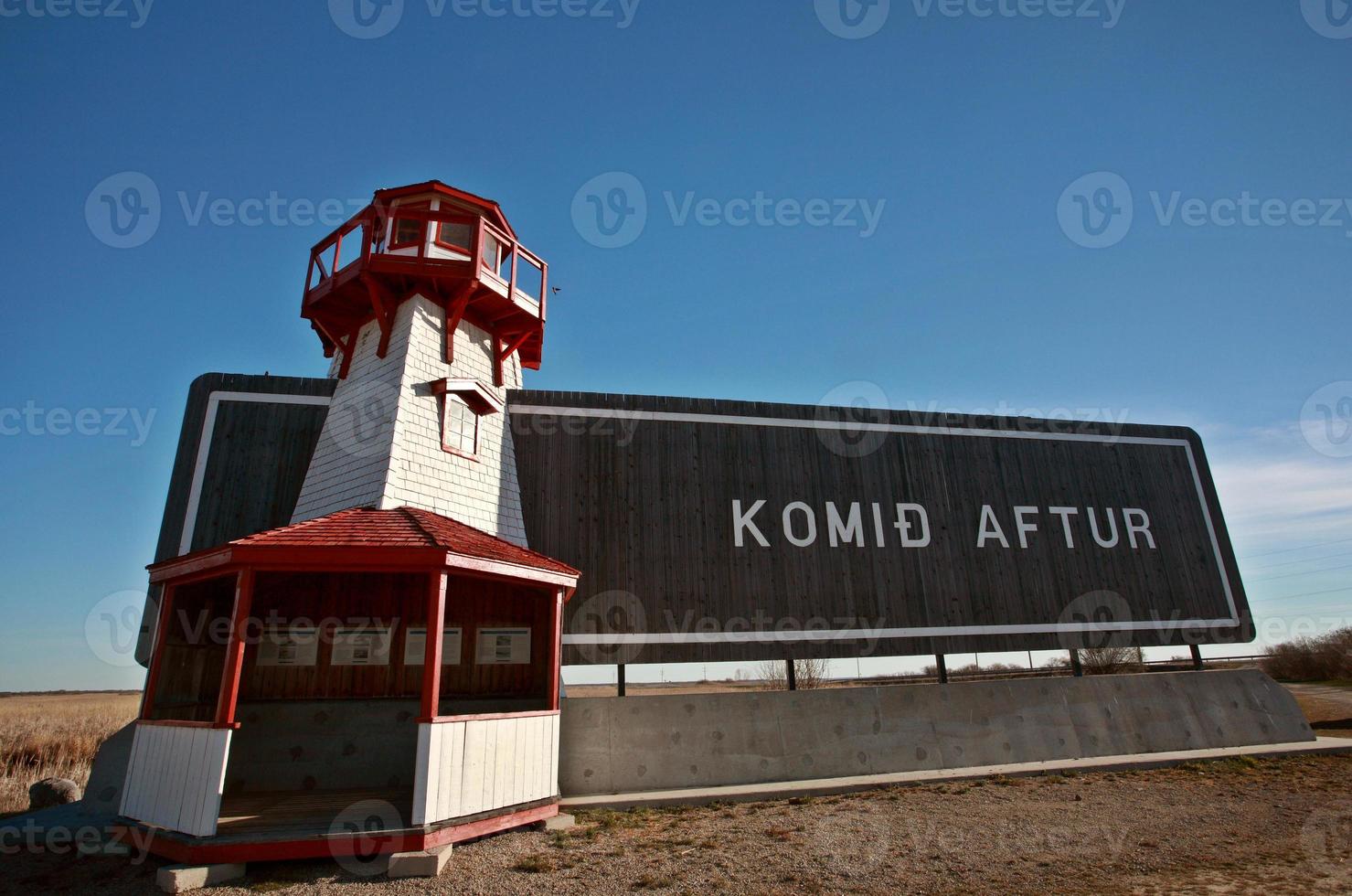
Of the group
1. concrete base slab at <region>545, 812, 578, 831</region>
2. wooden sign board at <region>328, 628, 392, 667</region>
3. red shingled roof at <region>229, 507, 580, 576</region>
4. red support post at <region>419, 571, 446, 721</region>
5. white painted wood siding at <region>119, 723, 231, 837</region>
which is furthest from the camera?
wooden sign board at <region>328, 628, 392, 667</region>

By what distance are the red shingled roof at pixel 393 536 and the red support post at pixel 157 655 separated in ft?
4.57

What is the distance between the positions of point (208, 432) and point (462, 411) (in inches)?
196

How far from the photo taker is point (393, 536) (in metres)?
9.13

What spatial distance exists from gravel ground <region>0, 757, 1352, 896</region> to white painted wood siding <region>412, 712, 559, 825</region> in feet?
1.87

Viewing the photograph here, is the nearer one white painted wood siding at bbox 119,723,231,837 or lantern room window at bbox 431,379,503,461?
white painted wood siding at bbox 119,723,231,837

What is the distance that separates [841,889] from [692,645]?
6695 millimetres

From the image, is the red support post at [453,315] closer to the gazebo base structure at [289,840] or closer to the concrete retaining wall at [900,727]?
the concrete retaining wall at [900,727]

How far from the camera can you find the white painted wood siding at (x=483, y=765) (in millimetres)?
8109

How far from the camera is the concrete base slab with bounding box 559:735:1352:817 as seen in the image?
1100 cm

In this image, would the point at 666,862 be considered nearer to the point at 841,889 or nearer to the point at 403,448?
the point at 841,889

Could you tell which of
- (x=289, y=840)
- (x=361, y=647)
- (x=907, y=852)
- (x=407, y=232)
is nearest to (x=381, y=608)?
(x=361, y=647)

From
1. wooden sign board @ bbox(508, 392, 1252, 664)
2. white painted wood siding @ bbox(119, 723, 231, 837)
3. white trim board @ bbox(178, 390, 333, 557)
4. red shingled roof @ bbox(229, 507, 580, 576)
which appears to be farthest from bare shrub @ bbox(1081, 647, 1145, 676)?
white painted wood siding @ bbox(119, 723, 231, 837)

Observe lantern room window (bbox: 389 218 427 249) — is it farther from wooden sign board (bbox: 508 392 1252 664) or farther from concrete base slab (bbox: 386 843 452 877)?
concrete base slab (bbox: 386 843 452 877)

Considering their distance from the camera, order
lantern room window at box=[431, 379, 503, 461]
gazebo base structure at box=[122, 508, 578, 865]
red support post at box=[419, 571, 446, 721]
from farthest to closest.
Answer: lantern room window at box=[431, 379, 503, 461] → red support post at box=[419, 571, 446, 721] → gazebo base structure at box=[122, 508, 578, 865]
